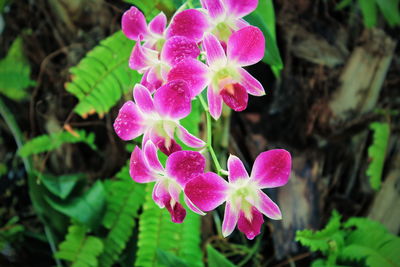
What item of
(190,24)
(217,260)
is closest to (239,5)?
(190,24)

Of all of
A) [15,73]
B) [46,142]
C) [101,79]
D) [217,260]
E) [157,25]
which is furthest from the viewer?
[15,73]

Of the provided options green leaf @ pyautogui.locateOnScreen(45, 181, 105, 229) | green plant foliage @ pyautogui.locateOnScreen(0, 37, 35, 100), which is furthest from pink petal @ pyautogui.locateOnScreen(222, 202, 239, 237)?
green plant foliage @ pyautogui.locateOnScreen(0, 37, 35, 100)

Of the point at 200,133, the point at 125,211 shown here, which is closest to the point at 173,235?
the point at 125,211

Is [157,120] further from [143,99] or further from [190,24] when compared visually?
[190,24]

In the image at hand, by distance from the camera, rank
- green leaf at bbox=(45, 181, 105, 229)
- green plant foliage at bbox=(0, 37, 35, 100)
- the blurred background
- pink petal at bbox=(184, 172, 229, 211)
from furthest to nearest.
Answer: green plant foliage at bbox=(0, 37, 35, 100) → the blurred background → green leaf at bbox=(45, 181, 105, 229) → pink petal at bbox=(184, 172, 229, 211)

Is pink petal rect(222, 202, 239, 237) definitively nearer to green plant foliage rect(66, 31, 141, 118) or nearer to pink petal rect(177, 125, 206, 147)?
pink petal rect(177, 125, 206, 147)

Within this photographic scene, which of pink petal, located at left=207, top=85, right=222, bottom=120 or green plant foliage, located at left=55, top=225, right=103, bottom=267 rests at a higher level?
pink petal, located at left=207, top=85, right=222, bottom=120

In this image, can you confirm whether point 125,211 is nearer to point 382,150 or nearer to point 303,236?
point 303,236
